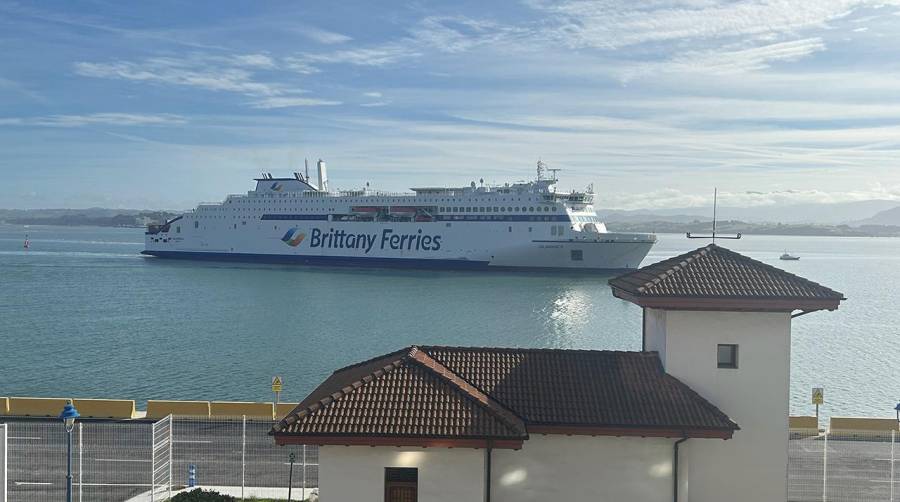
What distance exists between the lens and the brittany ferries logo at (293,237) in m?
69.8

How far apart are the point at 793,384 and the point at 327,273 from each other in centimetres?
4366

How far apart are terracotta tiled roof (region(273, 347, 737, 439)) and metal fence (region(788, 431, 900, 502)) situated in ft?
11.2

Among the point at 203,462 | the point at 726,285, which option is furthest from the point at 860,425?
the point at 203,462

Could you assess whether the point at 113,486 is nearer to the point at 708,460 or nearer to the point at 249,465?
the point at 249,465

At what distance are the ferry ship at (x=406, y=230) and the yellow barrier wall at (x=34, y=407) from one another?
4555cm

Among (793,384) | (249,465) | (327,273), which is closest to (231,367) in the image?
(249,465)

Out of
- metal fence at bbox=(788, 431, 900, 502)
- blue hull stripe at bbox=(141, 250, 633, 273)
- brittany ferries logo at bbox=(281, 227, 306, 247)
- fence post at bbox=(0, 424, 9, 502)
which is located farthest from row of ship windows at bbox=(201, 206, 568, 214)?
fence post at bbox=(0, 424, 9, 502)

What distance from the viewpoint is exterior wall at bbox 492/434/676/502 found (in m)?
7.59

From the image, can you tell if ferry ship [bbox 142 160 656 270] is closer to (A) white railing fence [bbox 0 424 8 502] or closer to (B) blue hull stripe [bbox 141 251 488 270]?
(B) blue hull stripe [bbox 141 251 488 270]

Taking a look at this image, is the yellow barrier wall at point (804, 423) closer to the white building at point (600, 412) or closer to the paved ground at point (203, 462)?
the paved ground at point (203, 462)

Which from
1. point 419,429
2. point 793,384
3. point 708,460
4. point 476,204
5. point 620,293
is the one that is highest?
point 476,204

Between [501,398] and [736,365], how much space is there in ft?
8.52

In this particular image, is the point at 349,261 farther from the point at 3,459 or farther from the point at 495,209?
the point at 3,459

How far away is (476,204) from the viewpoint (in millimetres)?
62000
